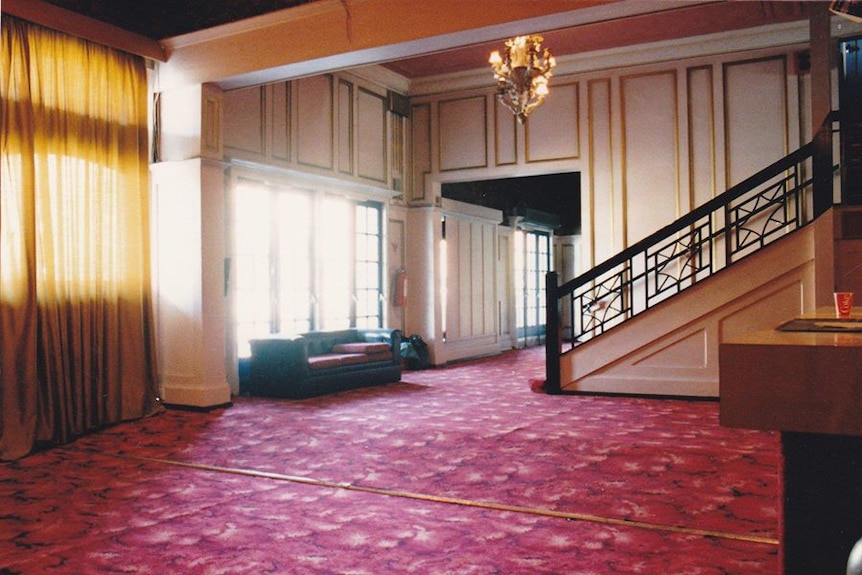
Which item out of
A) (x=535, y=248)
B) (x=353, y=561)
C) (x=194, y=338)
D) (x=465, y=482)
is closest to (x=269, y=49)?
(x=194, y=338)

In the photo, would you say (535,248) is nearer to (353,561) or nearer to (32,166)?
(32,166)

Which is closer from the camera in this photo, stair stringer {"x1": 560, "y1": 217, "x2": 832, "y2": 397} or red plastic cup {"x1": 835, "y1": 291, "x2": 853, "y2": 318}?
red plastic cup {"x1": 835, "y1": 291, "x2": 853, "y2": 318}

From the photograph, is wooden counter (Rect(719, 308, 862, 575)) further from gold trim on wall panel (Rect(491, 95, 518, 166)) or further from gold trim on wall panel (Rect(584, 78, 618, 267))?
gold trim on wall panel (Rect(491, 95, 518, 166))

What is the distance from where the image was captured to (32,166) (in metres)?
4.75

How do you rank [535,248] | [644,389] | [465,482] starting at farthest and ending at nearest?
[535,248]
[644,389]
[465,482]

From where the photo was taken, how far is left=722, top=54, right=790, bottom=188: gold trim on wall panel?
7516mm

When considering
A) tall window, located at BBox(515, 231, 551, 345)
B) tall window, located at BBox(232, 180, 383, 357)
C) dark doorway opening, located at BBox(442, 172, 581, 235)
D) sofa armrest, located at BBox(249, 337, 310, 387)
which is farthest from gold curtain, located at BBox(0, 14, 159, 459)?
tall window, located at BBox(515, 231, 551, 345)

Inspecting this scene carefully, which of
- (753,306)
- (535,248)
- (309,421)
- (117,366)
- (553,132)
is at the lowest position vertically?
(309,421)

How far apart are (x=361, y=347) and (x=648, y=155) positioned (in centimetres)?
401

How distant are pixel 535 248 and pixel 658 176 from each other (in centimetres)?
564

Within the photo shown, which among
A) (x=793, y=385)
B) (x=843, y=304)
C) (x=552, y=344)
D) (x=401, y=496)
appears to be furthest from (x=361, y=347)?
(x=793, y=385)

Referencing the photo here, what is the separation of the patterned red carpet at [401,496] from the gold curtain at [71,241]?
33 cm

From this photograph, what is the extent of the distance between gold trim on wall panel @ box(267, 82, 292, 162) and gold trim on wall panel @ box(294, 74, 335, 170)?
149 millimetres

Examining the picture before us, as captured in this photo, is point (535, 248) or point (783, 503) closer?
point (783, 503)
